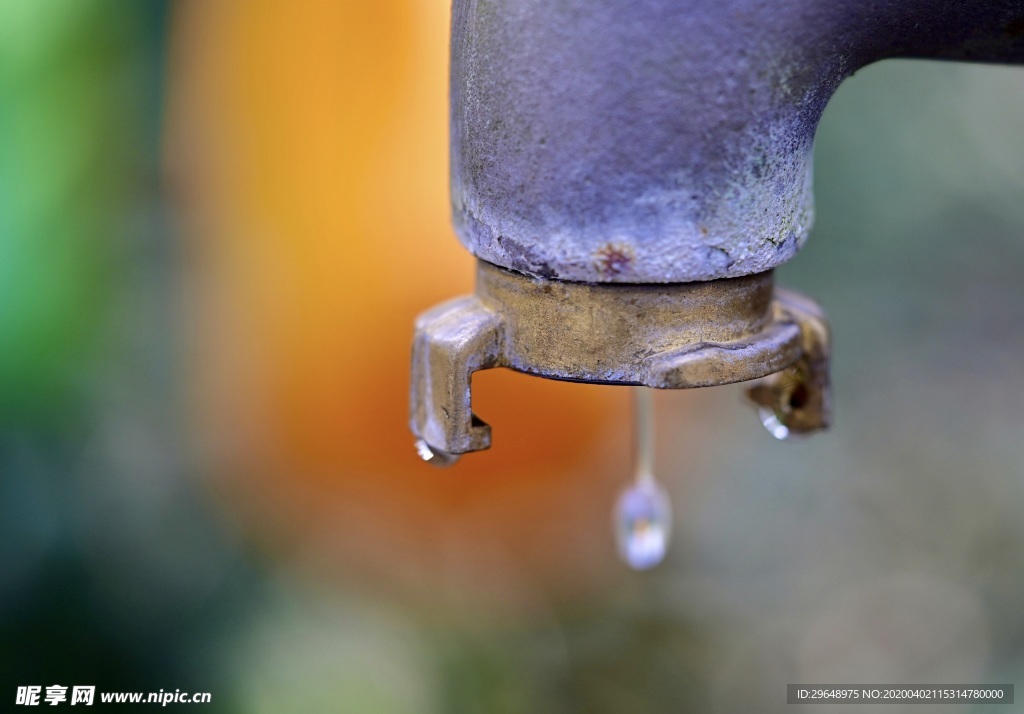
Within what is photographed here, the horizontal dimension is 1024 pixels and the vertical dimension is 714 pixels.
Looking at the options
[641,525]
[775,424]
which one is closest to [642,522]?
[641,525]

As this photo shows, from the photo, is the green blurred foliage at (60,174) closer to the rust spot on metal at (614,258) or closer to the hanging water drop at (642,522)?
the hanging water drop at (642,522)

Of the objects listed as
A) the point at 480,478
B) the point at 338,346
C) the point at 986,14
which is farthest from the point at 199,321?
the point at 986,14

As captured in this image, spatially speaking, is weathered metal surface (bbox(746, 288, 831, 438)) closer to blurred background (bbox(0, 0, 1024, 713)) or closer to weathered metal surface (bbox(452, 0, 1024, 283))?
weathered metal surface (bbox(452, 0, 1024, 283))

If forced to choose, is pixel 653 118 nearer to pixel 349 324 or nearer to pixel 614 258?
pixel 614 258

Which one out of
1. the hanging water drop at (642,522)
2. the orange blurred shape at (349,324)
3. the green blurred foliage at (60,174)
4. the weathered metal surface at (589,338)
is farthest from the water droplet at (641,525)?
the green blurred foliage at (60,174)

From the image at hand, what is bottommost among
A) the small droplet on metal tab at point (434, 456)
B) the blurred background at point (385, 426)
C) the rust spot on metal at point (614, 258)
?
the blurred background at point (385, 426)

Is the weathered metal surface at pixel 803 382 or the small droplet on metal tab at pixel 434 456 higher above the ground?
the weathered metal surface at pixel 803 382

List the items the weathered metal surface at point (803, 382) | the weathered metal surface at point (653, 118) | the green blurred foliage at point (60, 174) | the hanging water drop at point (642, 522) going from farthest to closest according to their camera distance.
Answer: the green blurred foliage at point (60, 174) → the hanging water drop at point (642, 522) → the weathered metal surface at point (803, 382) → the weathered metal surface at point (653, 118)

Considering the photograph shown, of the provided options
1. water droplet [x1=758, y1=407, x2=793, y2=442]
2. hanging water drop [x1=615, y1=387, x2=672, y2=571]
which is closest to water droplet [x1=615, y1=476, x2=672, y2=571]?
hanging water drop [x1=615, y1=387, x2=672, y2=571]
